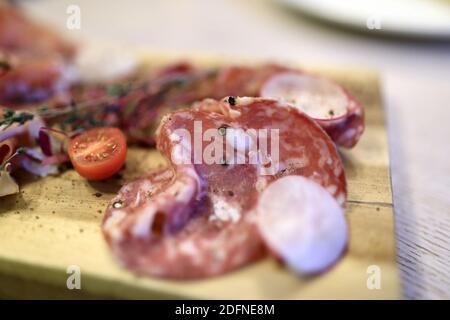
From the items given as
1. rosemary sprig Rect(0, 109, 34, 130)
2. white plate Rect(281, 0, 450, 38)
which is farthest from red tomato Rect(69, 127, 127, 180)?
white plate Rect(281, 0, 450, 38)

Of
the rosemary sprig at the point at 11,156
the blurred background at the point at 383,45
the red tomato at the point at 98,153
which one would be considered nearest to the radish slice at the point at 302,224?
the blurred background at the point at 383,45

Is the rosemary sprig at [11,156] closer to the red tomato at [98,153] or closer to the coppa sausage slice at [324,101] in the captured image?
the red tomato at [98,153]

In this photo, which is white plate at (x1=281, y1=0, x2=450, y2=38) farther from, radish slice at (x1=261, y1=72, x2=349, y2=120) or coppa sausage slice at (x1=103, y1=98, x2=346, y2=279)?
coppa sausage slice at (x1=103, y1=98, x2=346, y2=279)

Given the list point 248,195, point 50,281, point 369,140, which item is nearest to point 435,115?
point 369,140

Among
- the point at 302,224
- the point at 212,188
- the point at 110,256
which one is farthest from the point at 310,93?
the point at 110,256

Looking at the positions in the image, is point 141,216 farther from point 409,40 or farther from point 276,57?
point 409,40
